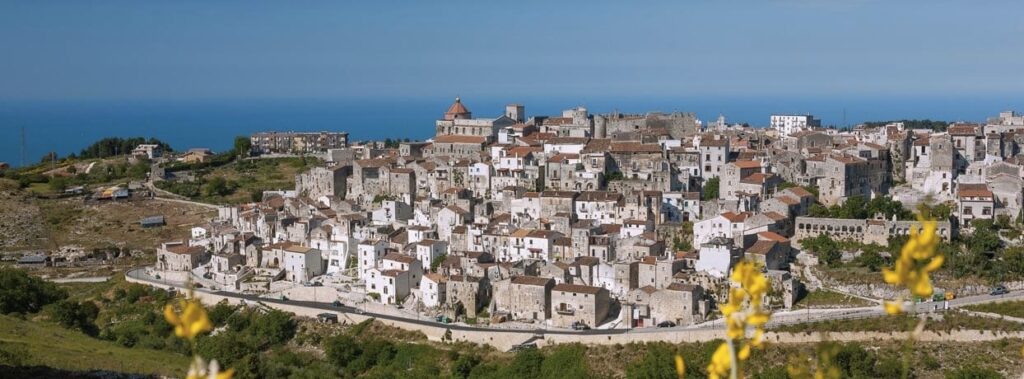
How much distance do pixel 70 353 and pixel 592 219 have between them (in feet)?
59.1

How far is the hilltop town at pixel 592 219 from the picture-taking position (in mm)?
31891

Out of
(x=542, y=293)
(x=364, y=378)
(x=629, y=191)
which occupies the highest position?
(x=629, y=191)

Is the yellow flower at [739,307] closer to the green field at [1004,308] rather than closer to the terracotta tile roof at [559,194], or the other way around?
the green field at [1004,308]

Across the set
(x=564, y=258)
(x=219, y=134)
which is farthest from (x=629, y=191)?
(x=219, y=134)

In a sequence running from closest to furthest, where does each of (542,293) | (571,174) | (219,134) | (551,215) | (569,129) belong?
(542,293), (551,215), (571,174), (569,129), (219,134)

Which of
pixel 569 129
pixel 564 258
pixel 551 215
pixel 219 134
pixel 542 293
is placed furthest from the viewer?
pixel 219 134

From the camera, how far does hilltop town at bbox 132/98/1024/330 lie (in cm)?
3189

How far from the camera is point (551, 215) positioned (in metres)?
37.9

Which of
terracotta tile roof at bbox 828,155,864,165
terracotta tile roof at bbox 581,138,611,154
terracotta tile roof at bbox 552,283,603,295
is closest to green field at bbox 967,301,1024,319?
terracotta tile roof at bbox 828,155,864,165

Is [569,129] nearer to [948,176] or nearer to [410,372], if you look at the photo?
[948,176]

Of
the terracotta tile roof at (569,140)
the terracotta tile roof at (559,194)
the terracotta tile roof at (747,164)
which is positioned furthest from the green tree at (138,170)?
the terracotta tile roof at (747,164)

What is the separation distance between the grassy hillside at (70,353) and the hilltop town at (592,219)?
3.20 meters

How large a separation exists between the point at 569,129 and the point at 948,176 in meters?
17.9

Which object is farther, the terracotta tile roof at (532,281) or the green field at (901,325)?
the terracotta tile roof at (532,281)
